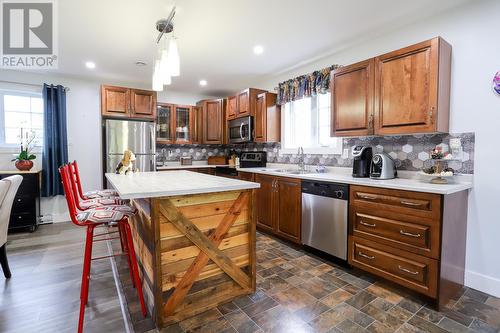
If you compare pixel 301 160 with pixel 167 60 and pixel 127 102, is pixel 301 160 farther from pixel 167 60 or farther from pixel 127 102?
pixel 127 102

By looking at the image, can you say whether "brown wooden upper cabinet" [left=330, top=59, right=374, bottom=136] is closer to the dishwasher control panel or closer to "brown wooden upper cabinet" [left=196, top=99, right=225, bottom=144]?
the dishwasher control panel

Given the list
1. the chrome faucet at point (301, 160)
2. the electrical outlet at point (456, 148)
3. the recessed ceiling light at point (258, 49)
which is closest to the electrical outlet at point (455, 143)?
the electrical outlet at point (456, 148)

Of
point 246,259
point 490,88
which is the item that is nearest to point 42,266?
point 246,259

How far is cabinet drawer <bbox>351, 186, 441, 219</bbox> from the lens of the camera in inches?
74.6

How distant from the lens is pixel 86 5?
2.23 metres

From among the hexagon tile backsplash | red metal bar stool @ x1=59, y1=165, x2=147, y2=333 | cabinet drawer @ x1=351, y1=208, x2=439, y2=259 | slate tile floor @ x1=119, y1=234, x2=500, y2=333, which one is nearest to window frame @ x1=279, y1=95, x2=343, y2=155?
the hexagon tile backsplash

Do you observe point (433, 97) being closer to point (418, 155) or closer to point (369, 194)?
point (418, 155)

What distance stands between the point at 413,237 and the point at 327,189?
873 millimetres

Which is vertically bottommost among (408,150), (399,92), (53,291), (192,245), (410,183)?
(53,291)

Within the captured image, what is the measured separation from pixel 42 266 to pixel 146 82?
346 cm

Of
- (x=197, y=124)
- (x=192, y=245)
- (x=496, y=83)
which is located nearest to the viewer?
(x=192, y=245)

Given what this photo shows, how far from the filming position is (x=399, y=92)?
90.5 inches

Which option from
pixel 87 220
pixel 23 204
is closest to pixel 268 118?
pixel 87 220

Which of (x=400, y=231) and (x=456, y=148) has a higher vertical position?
(x=456, y=148)
